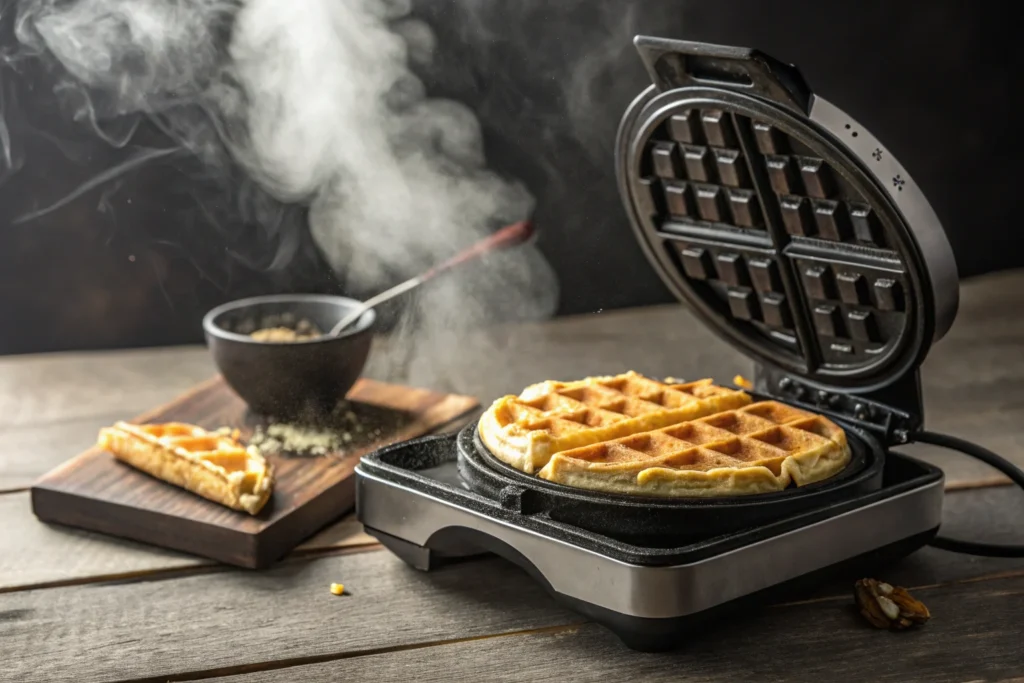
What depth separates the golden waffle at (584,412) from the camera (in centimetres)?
180

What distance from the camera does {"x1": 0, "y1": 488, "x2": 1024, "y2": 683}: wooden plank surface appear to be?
1620 millimetres

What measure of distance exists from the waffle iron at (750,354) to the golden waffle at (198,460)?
9.0 inches

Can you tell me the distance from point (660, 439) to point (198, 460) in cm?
82

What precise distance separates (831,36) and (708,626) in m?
2.61

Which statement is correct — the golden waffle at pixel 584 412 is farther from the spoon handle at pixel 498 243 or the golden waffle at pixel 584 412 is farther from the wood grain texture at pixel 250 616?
the spoon handle at pixel 498 243

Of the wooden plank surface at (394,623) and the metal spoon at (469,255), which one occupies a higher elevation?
the metal spoon at (469,255)

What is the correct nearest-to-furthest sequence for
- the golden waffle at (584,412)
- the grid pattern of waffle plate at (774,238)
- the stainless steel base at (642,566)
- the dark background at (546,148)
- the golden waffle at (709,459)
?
the stainless steel base at (642,566), the golden waffle at (709,459), the golden waffle at (584,412), the grid pattern of waffle plate at (774,238), the dark background at (546,148)

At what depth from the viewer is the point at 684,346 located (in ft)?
10.7

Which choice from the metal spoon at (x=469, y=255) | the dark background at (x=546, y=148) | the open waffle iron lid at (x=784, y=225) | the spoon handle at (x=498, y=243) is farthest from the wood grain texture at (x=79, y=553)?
the dark background at (x=546, y=148)

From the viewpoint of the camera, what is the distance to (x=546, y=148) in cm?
362

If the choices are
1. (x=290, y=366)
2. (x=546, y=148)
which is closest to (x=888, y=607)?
(x=290, y=366)

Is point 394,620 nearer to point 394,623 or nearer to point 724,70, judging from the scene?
point 394,623

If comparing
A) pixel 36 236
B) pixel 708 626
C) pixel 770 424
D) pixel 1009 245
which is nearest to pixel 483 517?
pixel 708 626

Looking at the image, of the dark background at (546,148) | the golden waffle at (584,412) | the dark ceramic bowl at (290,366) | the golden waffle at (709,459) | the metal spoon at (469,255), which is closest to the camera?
the golden waffle at (709,459)
